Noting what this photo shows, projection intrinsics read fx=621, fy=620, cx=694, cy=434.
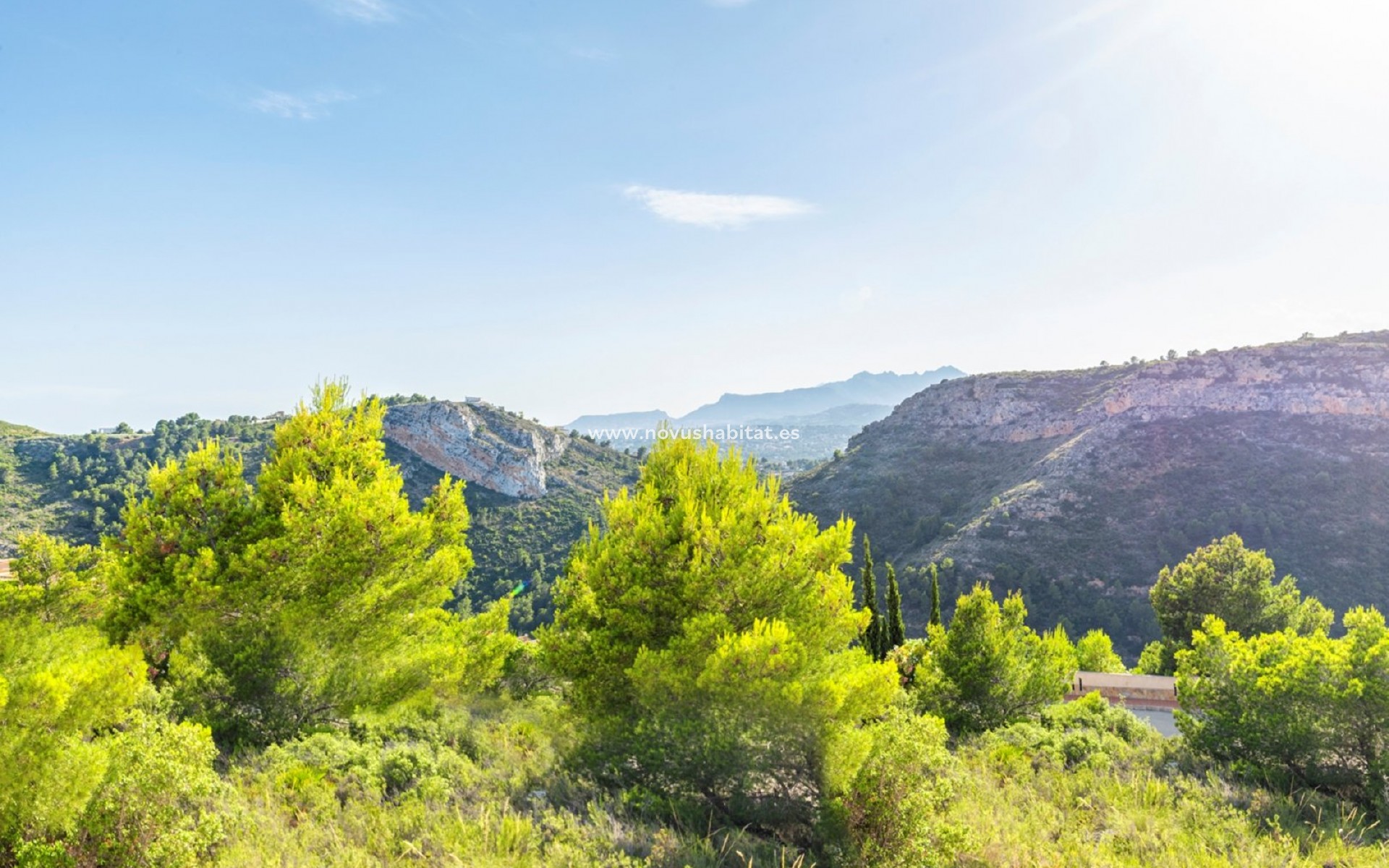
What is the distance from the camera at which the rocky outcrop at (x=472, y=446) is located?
81312 mm

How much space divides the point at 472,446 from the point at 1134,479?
253 feet

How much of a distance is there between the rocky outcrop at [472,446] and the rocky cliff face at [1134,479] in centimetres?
3573

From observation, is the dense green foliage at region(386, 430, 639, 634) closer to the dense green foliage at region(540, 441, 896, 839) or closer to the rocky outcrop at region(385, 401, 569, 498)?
the rocky outcrop at region(385, 401, 569, 498)

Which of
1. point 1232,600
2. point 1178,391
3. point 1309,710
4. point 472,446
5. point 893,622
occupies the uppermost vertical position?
point 1178,391

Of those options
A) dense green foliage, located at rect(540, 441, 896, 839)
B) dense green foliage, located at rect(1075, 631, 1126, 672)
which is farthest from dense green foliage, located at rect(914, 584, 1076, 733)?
dense green foliage, located at rect(1075, 631, 1126, 672)

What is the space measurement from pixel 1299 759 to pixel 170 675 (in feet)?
61.1

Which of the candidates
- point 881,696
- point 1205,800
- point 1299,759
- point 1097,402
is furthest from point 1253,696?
point 1097,402

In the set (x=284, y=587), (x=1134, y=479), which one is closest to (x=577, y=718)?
(x=284, y=587)

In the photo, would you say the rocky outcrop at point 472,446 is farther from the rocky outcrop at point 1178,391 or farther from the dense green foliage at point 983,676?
the dense green foliage at point 983,676

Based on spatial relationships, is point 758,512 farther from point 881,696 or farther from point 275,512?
point 275,512

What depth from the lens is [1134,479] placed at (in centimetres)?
6116

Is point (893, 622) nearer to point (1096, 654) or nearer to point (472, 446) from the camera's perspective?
point (1096, 654)

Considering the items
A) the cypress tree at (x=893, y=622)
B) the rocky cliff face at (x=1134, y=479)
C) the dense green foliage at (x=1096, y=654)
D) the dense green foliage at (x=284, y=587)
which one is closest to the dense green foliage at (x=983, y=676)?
the cypress tree at (x=893, y=622)

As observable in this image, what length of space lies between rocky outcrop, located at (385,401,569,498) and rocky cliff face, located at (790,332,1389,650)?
1407 inches
